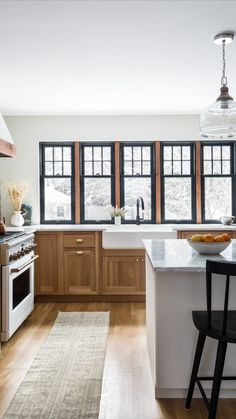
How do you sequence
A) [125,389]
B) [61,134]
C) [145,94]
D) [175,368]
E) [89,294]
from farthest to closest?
[61,134]
[89,294]
[145,94]
[125,389]
[175,368]

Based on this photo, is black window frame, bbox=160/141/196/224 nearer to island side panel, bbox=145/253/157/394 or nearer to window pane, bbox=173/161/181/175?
window pane, bbox=173/161/181/175

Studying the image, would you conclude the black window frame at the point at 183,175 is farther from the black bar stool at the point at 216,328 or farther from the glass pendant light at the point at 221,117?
the black bar stool at the point at 216,328

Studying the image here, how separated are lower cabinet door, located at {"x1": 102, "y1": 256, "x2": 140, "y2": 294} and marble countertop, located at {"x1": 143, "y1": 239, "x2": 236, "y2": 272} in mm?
1505

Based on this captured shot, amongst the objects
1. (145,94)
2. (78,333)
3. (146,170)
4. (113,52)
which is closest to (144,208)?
(146,170)

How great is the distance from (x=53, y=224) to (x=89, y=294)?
117 cm

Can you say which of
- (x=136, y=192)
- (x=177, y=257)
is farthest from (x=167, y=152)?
(x=177, y=257)

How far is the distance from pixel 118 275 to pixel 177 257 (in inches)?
89.4

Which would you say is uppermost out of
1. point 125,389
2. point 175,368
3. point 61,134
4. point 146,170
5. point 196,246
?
point 61,134

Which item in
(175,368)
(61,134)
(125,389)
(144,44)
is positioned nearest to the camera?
(175,368)

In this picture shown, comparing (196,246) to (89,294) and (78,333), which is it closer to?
(78,333)

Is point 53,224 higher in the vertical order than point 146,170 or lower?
lower

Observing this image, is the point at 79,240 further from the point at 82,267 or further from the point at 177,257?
the point at 177,257

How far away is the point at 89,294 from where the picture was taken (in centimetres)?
467

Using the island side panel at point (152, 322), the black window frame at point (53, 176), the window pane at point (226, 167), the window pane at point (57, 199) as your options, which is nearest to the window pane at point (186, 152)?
the window pane at point (226, 167)
